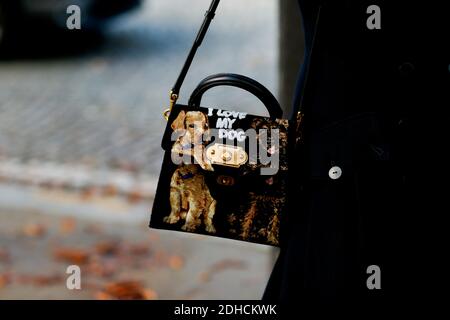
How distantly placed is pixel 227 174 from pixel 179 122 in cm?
20

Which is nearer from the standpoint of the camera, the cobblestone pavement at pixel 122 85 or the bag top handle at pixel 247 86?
the bag top handle at pixel 247 86

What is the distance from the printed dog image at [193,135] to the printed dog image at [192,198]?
33 millimetres

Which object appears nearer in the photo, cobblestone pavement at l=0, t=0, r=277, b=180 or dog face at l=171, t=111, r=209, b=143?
dog face at l=171, t=111, r=209, b=143

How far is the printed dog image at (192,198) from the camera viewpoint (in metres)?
1.95

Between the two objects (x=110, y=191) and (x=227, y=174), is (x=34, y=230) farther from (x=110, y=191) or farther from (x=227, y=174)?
(x=227, y=174)

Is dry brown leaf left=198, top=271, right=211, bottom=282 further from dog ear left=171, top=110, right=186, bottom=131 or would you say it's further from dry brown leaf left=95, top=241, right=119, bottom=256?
dog ear left=171, top=110, right=186, bottom=131

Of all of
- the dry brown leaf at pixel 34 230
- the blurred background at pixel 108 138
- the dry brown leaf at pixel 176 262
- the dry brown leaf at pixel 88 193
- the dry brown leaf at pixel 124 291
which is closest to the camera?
the dry brown leaf at pixel 124 291

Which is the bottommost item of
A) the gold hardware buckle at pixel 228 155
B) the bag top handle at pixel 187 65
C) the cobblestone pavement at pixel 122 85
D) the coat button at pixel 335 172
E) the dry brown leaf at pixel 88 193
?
the coat button at pixel 335 172

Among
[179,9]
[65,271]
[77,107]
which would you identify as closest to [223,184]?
[65,271]

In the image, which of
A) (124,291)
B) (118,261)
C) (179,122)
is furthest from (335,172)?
(118,261)

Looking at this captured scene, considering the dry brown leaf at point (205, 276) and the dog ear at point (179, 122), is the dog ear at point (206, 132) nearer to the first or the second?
the dog ear at point (179, 122)

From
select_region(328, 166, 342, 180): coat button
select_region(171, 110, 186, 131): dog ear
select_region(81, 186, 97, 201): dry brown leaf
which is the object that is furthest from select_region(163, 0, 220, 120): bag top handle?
select_region(81, 186, 97, 201): dry brown leaf

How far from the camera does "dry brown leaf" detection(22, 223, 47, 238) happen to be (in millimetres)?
4680

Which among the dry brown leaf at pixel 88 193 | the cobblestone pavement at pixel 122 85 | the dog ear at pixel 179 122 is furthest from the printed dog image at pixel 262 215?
the cobblestone pavement at pixel 122 85
